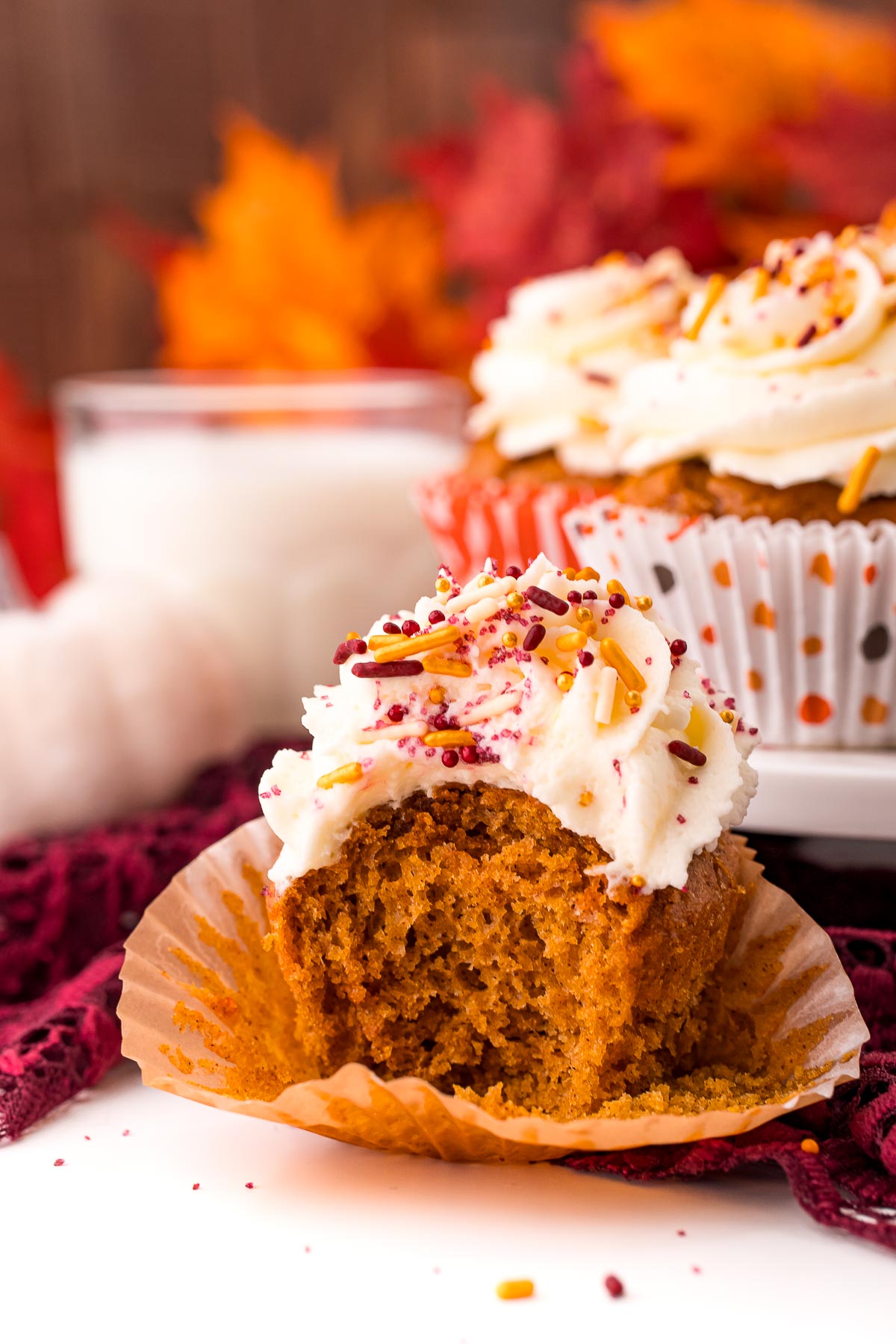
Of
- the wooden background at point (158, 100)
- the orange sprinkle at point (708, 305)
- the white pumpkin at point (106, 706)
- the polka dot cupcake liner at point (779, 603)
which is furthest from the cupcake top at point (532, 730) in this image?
the wooden background at point (158, 100)

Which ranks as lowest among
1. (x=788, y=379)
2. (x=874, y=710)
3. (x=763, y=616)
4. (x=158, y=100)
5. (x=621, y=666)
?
(x=874, y=710)

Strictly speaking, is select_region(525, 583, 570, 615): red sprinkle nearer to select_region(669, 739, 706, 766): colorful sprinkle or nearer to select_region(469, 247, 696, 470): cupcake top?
select_region(669, 739, 706, 766): colorful sprinkle

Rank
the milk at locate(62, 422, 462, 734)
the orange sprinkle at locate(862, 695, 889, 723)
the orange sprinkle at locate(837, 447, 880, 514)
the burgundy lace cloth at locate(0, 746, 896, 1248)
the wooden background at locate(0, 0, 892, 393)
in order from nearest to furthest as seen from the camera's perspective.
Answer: the burgundy lace cloth at locate(0, 746, 896, 1248) → the orange sprinkle at locate(837, 447, 880, 514) → the orange sprinkle at locate(862, 695, 889, 723) → the milk at locate(62, 422, 462, 734) → the wooden background at locate(0, 0, 892, 393)

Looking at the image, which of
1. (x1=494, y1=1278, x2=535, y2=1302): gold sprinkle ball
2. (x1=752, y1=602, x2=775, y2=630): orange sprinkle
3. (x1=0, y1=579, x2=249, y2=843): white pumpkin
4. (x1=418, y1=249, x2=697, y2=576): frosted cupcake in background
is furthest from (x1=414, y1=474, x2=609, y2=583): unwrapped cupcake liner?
(x1=494, y1=1278, x2=535, y2=1302): gold sprinkle ball

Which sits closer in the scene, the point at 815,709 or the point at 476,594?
the point at 476,594

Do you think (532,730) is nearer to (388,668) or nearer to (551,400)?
(388,668)

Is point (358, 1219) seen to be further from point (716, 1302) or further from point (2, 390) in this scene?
point (2, 390)

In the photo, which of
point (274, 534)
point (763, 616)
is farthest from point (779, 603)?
point (274, 534)
